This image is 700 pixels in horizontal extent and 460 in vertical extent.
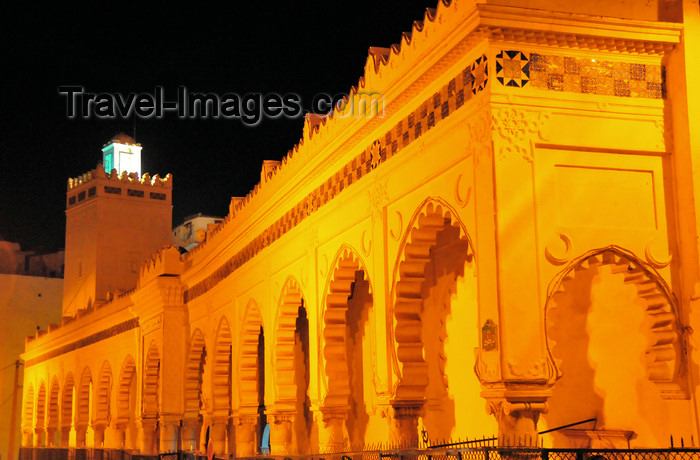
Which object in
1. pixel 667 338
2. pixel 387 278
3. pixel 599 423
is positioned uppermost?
pixel 387 278

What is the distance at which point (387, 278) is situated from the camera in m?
9.56

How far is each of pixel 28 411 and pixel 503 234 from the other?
3151 centimetres

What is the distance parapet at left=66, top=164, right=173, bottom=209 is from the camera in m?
32.6

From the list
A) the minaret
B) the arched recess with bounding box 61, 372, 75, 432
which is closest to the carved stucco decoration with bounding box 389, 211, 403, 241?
the arched recess with bounding box 61, 372, 75, 432

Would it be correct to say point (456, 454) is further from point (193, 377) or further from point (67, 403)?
point (67, 403)

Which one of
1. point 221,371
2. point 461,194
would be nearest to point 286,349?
point 221,371

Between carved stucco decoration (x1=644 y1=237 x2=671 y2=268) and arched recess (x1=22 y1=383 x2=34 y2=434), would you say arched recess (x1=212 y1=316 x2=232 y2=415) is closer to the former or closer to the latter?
carved stucco decoration (x1=644 y1=237 x2=671 y2=268)

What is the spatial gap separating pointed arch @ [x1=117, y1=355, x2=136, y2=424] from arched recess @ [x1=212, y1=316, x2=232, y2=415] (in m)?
7.66

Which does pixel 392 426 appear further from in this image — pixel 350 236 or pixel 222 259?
pixel 222 259

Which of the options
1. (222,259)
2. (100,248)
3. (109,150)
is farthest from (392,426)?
(109,150)

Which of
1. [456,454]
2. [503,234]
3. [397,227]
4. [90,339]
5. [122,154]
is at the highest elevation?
[122,154]

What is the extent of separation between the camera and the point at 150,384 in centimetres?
2117

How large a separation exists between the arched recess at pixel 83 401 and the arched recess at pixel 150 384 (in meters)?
7.65

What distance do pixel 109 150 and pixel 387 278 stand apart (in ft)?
94.3
